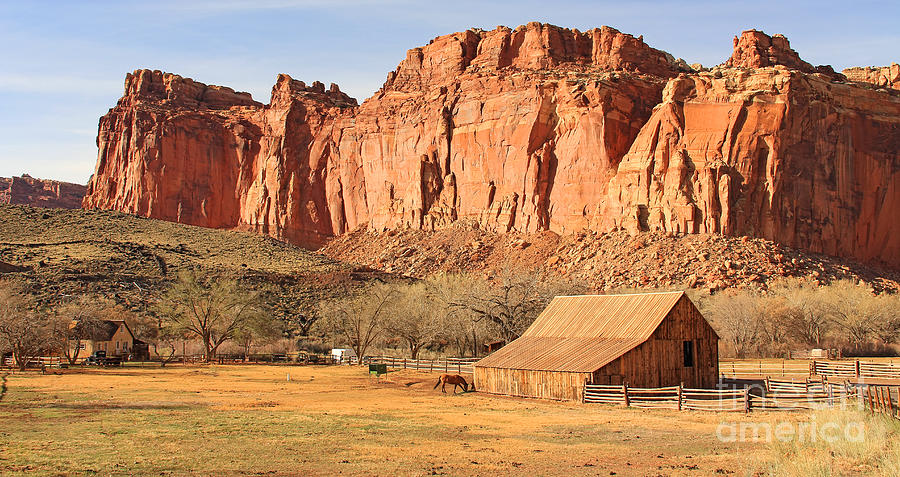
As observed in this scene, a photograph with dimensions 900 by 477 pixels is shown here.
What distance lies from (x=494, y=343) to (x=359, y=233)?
59968mm

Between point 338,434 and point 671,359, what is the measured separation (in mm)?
14735

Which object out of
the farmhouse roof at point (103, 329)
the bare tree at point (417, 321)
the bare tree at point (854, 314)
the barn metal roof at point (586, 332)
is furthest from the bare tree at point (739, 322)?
the farmhouse roof at point (103, 329)

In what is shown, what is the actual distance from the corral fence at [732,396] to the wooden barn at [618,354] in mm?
598

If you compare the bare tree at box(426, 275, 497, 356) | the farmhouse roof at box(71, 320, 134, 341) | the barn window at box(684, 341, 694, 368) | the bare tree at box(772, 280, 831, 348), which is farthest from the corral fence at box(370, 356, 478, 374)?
the bare tree at box(772, 280, 831, 348)

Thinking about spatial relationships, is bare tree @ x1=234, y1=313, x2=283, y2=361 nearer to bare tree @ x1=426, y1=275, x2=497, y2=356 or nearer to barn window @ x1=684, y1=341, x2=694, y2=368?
bare tree @ x1=426, y1=275, x2=497, y2=356

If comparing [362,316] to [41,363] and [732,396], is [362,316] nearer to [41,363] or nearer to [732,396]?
[41,363]

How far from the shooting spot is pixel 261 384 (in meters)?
39.9

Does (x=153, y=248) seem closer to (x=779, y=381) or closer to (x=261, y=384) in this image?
(x=261, y=384)

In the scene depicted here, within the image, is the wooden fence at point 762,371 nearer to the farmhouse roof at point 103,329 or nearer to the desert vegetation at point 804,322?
the desert vegetation at point 804,322

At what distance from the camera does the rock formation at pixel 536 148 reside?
8325 cm

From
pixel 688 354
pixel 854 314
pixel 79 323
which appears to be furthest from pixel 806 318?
pixel 79 323

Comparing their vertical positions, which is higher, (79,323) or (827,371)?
(79,323)

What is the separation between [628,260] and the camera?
7806 centimetres

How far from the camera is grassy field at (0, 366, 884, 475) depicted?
18.2 meters
